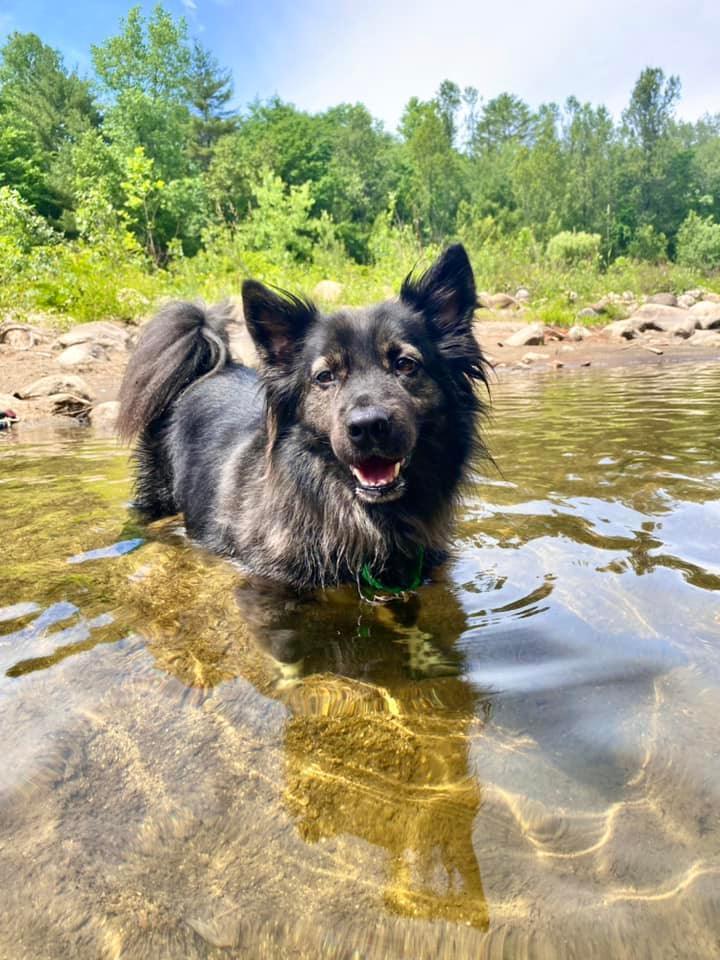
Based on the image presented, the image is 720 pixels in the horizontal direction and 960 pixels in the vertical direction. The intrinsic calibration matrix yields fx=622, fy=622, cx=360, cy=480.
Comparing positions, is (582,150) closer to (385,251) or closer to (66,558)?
(385,251)

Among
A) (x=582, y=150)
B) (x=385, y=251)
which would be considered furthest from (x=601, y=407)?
(x=582, y=150)

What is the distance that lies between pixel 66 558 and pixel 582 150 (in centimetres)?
6709

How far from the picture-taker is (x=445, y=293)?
Answer: 3.31 meters

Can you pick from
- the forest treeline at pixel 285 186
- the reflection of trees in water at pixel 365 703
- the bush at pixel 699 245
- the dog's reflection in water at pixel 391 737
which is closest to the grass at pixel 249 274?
the forest treeline at pixel 285 186

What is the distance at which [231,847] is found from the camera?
1424 millimetres

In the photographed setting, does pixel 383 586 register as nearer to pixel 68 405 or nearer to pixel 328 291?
pixel 68 405

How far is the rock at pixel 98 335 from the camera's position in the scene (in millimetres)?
12547

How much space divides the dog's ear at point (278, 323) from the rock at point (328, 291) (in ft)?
50.2

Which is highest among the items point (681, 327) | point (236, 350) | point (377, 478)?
point (236, 350)

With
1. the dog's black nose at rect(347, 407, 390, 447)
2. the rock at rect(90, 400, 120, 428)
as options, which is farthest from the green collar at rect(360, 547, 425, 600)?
the rock at rect(90, 400, 120, 428)

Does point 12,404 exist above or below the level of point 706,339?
below

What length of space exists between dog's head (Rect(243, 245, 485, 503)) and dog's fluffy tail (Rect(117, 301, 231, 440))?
1.47 meters

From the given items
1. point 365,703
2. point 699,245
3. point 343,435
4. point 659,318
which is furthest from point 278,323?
point 699,245

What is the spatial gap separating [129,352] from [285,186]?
87.8 ft
